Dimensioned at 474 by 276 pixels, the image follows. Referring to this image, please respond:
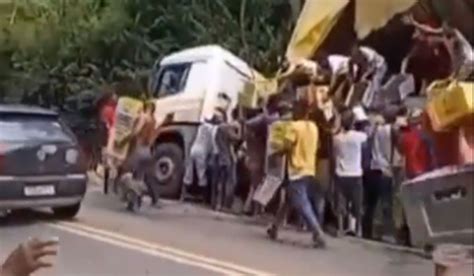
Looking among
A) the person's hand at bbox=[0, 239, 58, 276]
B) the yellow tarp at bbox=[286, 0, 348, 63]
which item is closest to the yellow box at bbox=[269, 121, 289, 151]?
the yellow tarp at bbox=[286, 0, 348, 63]

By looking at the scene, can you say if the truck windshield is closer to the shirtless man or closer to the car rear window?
the shirtless man

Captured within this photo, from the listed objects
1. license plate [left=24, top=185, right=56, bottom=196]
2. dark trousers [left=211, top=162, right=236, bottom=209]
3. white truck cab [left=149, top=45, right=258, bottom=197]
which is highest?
white truck cab [left=149, top=45, right=258, bottom=197]

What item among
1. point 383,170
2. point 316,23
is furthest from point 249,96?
point 383,170

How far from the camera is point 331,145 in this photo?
13000 mm

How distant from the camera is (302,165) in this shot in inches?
484

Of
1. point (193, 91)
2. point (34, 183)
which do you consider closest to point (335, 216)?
point (34, 183)

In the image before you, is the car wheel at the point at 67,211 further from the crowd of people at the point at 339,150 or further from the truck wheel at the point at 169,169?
the truck wheel at the point at 169,169

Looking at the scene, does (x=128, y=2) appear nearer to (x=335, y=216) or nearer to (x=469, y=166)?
(x=335, y=216)

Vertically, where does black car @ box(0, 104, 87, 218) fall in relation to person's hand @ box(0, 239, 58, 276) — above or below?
above

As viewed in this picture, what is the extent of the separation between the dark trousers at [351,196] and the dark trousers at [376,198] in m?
0.10

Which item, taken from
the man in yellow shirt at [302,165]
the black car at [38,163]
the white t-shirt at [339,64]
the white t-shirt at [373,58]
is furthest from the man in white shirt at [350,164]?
the black car at [38,163]

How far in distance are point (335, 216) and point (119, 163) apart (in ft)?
12.7

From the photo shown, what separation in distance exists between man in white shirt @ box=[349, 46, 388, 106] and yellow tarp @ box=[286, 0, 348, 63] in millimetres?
1343

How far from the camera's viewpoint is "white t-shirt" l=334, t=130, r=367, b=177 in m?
12.7
